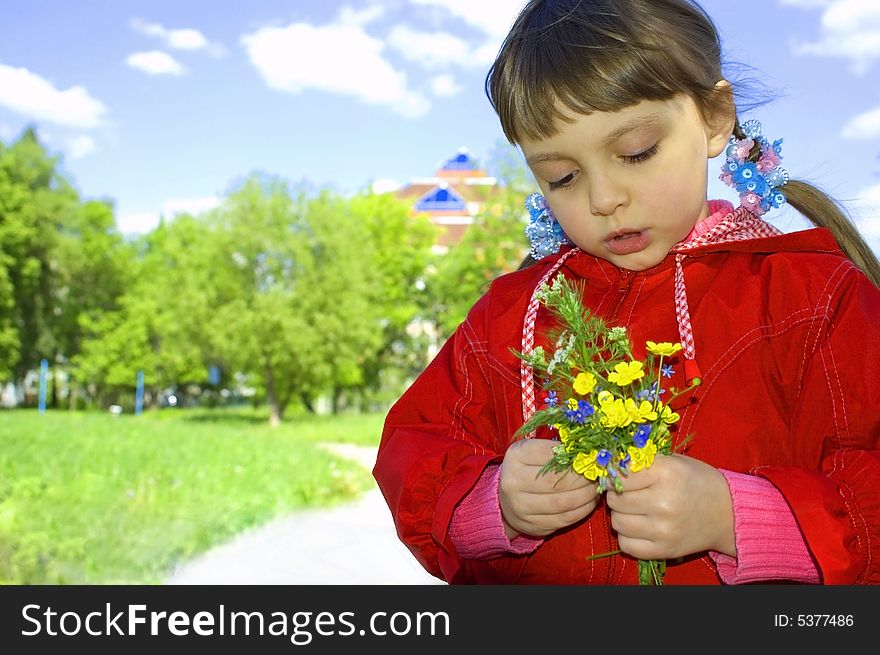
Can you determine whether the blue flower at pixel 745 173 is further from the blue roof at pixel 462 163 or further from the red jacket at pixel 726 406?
the blue roof at pixel 462 163

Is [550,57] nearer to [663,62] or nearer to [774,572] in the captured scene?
[663,62]

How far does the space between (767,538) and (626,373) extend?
0.88 ft

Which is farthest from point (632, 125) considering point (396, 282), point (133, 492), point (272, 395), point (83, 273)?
point (396, 282)

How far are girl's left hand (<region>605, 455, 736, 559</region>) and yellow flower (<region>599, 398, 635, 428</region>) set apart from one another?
0.09 meters

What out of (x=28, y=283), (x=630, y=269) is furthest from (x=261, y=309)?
(x=630, y=269)

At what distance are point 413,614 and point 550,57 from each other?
68cm

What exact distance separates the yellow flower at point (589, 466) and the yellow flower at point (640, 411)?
0.17 feet

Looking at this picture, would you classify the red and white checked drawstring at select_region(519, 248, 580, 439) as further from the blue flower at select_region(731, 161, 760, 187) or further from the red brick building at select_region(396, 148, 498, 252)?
the red brick building at select_region(396, 148, 498, 252)

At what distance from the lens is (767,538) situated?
0.97m

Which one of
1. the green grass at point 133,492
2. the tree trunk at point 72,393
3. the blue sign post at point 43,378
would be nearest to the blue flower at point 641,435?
the green grass at point 133,492

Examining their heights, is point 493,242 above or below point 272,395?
above

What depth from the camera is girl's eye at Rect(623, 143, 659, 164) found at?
109 centimetres

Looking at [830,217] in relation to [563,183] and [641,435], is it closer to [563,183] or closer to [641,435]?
[563,183]

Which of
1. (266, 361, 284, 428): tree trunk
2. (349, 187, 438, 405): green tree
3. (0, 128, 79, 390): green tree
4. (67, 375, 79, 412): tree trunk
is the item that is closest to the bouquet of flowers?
(0, 128, 79, 390): green tree
